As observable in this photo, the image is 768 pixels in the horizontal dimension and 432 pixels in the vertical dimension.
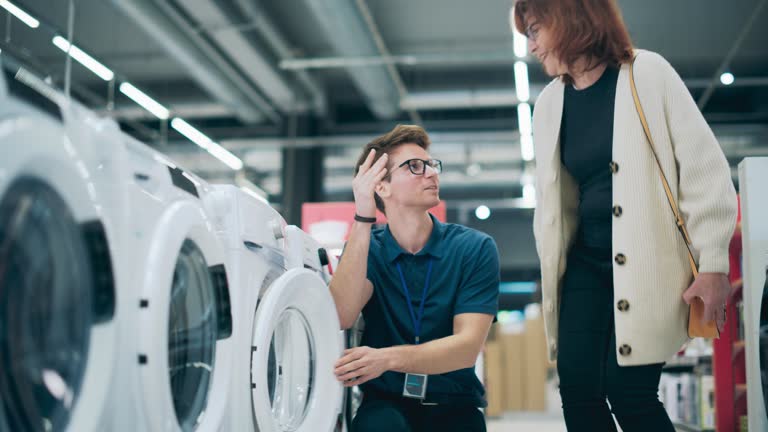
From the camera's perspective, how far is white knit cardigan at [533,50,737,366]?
155cm

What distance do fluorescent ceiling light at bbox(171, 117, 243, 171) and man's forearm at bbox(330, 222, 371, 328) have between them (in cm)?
622

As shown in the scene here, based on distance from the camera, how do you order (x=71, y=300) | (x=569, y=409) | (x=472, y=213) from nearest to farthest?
(x=71, y=300) → (x=569, y=409) → (x=472, y=213)

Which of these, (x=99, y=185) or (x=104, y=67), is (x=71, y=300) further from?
Answer: (x=104, y=67)

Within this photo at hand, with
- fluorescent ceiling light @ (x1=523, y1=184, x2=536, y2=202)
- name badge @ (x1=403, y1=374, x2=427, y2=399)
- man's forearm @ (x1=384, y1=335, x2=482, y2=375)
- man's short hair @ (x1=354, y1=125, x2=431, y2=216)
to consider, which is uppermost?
fluorescent ceiling light @ (x1=523, y1=184, x2=536, y2=202)

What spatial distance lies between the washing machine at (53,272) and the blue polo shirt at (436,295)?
1.00m

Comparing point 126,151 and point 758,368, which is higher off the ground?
point 126,151

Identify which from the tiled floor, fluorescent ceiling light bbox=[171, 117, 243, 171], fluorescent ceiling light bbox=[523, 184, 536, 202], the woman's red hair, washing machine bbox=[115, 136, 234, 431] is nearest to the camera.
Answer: washing machine bbox=[115, 136, 234, 431]

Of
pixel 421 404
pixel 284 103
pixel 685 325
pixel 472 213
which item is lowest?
pixel 421 404

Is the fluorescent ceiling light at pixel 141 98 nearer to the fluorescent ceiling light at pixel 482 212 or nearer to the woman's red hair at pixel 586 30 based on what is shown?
the woman's red hair at pixel 586 30

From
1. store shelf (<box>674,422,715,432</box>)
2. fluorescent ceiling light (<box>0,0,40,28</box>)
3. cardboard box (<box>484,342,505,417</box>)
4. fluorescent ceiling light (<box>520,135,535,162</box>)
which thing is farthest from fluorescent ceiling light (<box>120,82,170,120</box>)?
store shelf (<box>674,422,715,432</box>)

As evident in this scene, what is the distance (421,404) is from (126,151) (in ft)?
3.47

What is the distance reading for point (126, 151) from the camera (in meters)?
1.30

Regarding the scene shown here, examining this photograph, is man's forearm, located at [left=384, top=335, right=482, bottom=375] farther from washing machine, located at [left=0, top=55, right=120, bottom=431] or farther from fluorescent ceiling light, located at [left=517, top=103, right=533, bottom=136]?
fluorescent ceiling light, located at [left=517, top=103, right=533, bottom=136]

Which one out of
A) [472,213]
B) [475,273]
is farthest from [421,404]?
[472,213]
